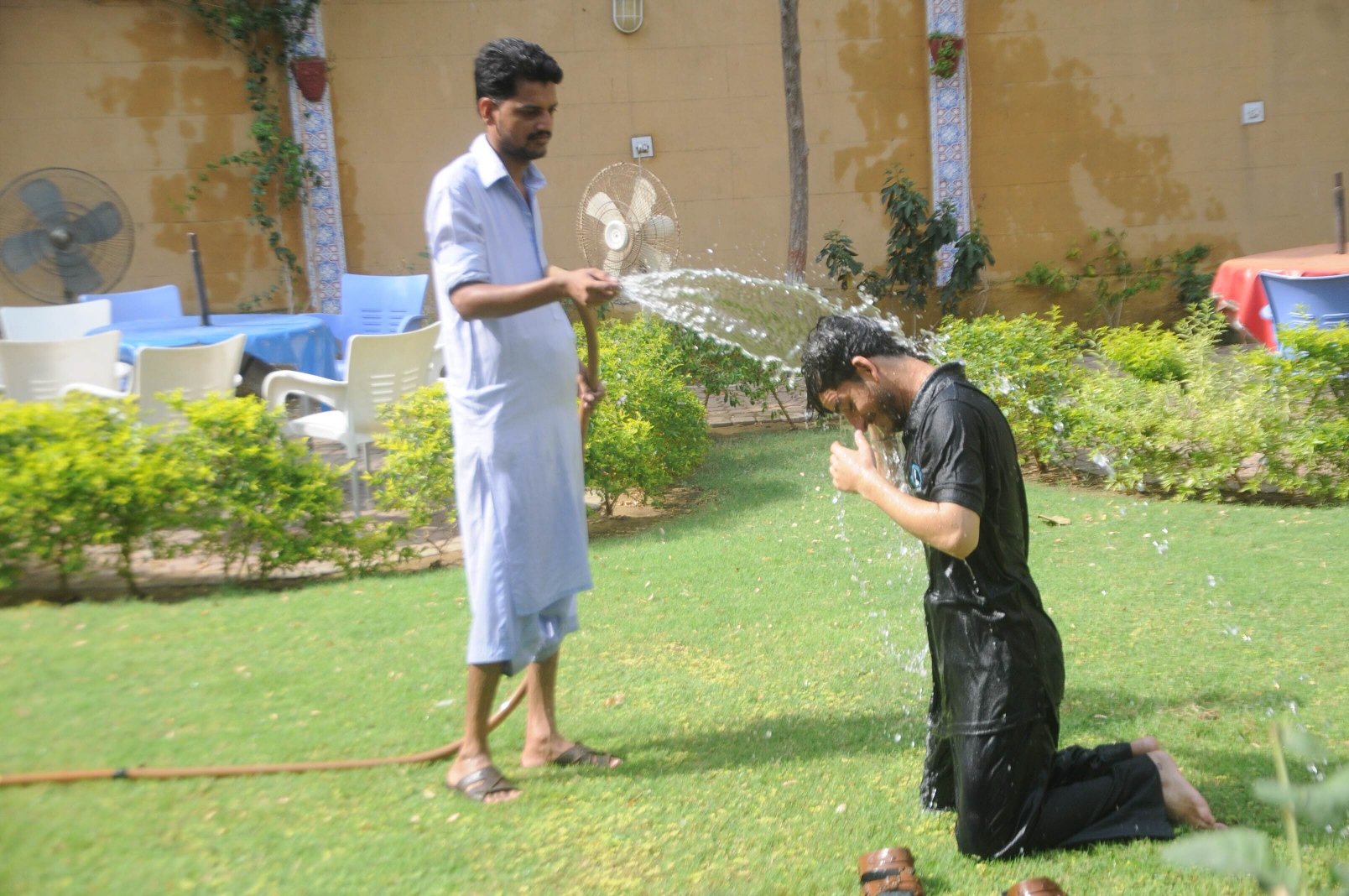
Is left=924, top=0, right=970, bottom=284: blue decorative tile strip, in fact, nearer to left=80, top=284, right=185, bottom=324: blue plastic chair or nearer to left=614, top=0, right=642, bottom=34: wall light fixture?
left=614, top=0, right=642, bottom=34: wall light fixture

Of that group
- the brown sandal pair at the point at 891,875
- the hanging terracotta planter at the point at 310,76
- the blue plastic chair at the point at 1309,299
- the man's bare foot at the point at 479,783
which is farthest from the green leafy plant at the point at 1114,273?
the brown sandal pair at the point at 891,875

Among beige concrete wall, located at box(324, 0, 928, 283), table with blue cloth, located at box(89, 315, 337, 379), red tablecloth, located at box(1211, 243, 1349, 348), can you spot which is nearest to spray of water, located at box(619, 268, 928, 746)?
table with blue cloth, located at box(89, 315, 337, 379)

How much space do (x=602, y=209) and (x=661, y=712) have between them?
21.8 ft

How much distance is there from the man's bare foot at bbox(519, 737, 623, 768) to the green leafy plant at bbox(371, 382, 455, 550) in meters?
2.58

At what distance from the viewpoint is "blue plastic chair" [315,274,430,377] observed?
29.7ft

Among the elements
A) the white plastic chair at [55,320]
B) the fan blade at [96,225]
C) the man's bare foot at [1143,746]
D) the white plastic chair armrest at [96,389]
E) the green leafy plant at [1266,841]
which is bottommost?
the man's bare foot at [1143,746]

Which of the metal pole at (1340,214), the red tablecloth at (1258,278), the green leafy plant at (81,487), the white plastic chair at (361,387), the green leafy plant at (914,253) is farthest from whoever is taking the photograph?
the green leafy plant at (914,253)

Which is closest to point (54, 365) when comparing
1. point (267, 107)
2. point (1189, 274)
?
point (267, 107)

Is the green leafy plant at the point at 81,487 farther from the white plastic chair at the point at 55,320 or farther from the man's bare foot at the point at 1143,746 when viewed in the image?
the man's bare foot at the point at 1143,746

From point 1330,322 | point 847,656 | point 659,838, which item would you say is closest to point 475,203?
point 659,838

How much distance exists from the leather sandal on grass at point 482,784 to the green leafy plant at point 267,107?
8.82 m

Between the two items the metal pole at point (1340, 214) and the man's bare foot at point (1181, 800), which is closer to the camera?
the man's bare foot at point (1181, 800)

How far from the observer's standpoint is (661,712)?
12.1ft

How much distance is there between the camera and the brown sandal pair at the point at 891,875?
8.07 feet
